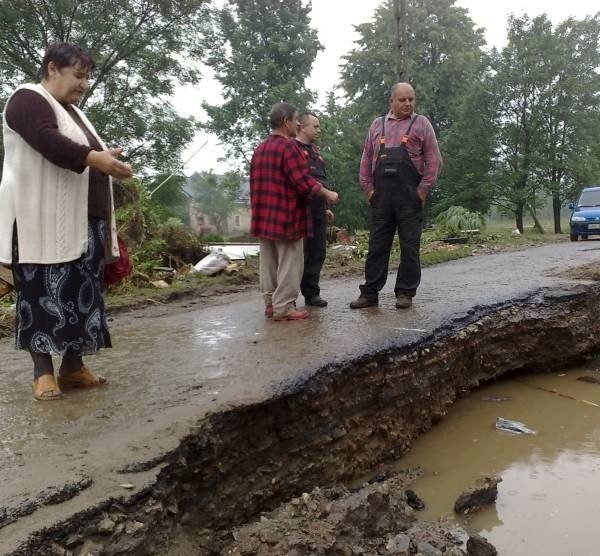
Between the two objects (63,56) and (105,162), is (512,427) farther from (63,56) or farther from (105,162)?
(63,56)

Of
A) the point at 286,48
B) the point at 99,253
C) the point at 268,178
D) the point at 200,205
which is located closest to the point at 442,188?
the point at 286,48

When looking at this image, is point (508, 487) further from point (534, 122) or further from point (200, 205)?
point (200, 205)

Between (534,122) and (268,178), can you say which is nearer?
(268,178)

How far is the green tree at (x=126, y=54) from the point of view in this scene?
14594mm

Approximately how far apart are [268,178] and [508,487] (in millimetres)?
2593

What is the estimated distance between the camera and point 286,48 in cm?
2716

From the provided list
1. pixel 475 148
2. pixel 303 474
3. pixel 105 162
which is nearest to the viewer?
pixel 105 162

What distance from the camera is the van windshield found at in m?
15.0

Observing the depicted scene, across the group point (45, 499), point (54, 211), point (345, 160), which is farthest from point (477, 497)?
point (345, 160)

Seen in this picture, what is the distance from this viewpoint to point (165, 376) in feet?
9.82

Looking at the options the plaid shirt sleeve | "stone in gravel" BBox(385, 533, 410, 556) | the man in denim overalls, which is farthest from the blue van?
"stone in gravel" BBox(385, 533, 410, 556)

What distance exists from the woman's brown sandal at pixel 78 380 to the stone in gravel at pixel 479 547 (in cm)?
198

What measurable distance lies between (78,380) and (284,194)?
79.5 inches

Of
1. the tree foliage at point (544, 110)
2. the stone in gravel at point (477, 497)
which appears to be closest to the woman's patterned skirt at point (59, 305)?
the stone in gravel at point (477, 497)
